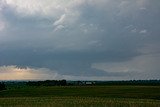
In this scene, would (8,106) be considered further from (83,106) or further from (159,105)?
(159,105)

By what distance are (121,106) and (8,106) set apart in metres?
18.5

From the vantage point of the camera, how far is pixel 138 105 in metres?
57.2

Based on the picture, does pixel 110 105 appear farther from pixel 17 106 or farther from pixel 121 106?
pixel 17 106

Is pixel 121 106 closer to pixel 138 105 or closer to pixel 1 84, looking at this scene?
pixel 138 105

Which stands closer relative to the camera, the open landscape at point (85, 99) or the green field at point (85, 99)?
the green field at point (85, 99)

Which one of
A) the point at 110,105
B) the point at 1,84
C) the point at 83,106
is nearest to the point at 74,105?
the point at 83,106

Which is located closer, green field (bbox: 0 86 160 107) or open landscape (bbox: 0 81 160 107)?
green field (bbox: 0 86 160 107)

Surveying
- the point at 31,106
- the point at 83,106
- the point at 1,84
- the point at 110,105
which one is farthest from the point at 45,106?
the point at 1,84

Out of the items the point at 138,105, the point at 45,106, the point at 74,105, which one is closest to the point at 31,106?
the point at 45,106

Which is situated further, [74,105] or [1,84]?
[1,84]

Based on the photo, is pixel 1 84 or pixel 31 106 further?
pixel 1 84

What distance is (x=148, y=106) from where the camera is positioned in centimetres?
5631

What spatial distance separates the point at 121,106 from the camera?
56.8 meters

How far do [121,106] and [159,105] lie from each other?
241 inches
